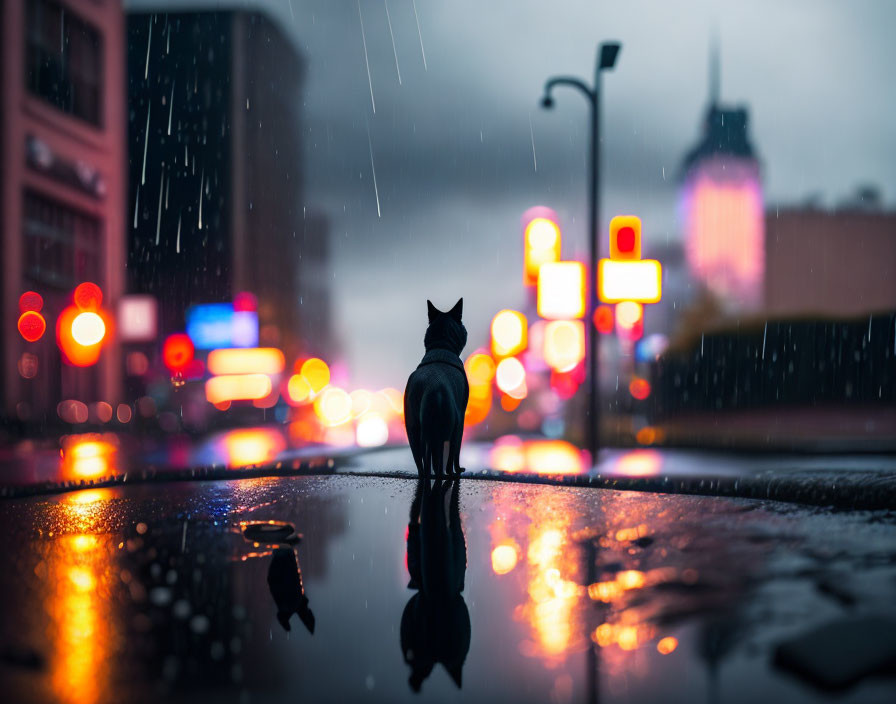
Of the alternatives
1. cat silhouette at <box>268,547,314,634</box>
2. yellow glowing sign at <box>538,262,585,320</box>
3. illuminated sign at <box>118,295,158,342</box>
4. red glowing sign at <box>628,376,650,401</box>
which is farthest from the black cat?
illuminated sign at <box>118,295,158,342</box>

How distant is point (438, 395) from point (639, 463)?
753cm

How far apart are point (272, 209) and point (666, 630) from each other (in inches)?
3928

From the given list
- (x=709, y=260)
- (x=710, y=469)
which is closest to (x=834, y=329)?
(x=710, y=469)

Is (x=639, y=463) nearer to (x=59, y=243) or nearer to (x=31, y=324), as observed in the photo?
(x=31, y=324)

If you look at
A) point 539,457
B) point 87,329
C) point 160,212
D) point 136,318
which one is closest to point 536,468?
point 539,457

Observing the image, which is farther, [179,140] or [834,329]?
[179,140]

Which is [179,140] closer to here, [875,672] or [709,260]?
[875,672]

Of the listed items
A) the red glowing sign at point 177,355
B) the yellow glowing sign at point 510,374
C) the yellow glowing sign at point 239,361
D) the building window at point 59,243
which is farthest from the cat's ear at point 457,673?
the yellow glowing sign at point 239,361

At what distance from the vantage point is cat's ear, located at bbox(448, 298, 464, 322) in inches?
320

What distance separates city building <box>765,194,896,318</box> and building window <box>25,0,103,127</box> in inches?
3281

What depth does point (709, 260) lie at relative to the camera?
14238 cm

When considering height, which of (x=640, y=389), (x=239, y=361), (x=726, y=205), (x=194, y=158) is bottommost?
(x=640, y=389)

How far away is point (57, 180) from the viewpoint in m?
31.3

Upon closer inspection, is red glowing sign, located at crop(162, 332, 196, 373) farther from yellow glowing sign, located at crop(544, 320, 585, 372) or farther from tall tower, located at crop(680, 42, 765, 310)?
tall tower, located at crop(680, 42, 765, 310)
